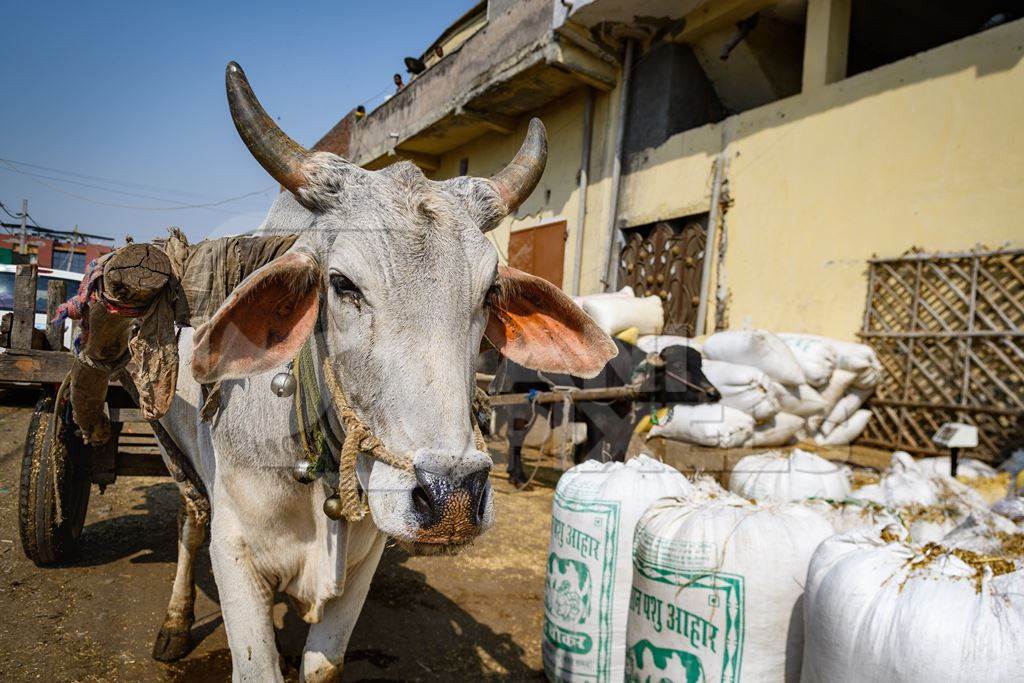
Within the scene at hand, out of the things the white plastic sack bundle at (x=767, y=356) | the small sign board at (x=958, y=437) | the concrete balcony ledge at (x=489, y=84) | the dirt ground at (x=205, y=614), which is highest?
the concrete balcony ledge at (x=489, y=84)

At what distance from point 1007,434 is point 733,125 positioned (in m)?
4.68

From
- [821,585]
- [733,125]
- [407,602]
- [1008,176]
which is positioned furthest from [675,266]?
[821,585]

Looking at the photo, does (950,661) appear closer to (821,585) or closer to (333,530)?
(821,585)

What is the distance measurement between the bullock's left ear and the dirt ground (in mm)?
997

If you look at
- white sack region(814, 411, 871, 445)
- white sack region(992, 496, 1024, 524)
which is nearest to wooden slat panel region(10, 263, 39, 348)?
white sack region(992, 496, 1024, 524)

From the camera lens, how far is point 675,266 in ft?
28.8

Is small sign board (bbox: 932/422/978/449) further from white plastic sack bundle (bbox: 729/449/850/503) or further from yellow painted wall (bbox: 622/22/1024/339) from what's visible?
yellow painted wall (bbox: 622/22/1024/339)

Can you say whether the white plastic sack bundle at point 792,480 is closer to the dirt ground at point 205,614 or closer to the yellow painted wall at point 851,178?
the dirt ground at point 205,614

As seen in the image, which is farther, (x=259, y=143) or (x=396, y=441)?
(x=259, y=143)

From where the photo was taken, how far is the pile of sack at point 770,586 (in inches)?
62.4

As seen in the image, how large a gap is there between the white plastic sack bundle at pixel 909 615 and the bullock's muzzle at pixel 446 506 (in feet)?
3.84

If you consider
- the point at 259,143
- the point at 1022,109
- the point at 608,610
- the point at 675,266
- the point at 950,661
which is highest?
the point at 1022,109

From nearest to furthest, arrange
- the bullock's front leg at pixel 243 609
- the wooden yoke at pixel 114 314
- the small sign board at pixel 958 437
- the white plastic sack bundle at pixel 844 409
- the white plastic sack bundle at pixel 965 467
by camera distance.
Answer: the wooden yoke at pixel 114 314 → the bullock's front leg at pixel 243 609 → the small sign board at pixel 958 437 → the white plastic sack bundle at pixel 965 467 → the white plastic sack bundle at pixel 844 409

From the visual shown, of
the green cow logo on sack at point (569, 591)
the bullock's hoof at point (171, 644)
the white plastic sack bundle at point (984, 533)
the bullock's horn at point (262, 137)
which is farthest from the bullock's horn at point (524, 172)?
the bullock's hoof at point (171, 644)
